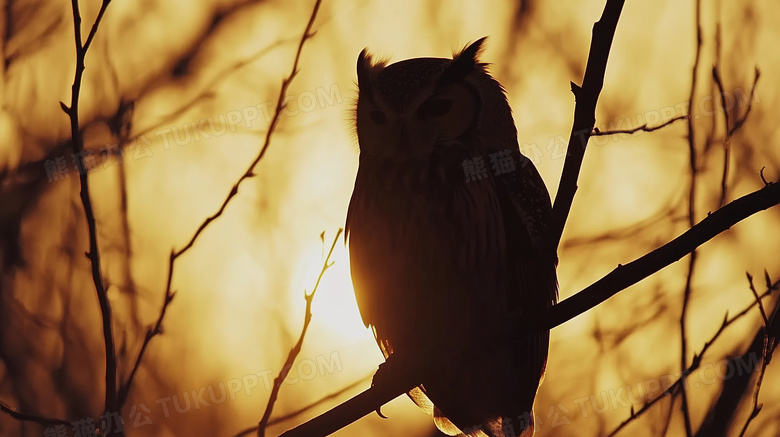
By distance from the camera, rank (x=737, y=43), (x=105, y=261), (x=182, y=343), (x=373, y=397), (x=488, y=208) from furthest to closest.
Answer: (x=737, y=43), (x=182, y=343), (x=105, y=261), (x=488, y=208), (x=373, y=397)

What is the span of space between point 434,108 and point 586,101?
873 millimetres

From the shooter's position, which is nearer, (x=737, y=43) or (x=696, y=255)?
(x=696, y=255)

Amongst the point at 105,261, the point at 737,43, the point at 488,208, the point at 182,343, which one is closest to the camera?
the point at 488,208

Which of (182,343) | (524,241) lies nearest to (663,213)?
(524,241)

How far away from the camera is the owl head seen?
2.46 meters

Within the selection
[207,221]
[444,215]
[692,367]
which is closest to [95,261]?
[207,221]

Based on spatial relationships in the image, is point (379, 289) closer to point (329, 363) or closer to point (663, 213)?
point (329, 363)

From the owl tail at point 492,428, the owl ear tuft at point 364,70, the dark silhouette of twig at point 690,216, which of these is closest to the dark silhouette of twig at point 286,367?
the owl ear tuft at point 364,70

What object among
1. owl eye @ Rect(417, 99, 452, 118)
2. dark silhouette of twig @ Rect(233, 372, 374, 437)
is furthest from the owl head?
dark silhouette of twig @ Rect(233, 372, 374, 437)

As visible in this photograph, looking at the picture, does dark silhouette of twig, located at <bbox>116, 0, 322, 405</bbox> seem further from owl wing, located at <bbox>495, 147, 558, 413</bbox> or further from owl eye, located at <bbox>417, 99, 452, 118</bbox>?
owl wing, located at <bbox>495, 147, 558, 413</bbox>

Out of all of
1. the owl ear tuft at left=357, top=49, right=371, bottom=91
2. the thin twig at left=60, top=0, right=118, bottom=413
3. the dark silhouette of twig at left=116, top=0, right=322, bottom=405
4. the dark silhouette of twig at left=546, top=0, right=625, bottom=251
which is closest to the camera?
the dark silhouette of twig at left=546, top=0, right=625, bottom=251

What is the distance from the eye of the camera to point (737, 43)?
3525mm

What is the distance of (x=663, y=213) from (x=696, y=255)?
2.44ft

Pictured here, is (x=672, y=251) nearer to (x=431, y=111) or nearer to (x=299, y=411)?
(x=431, y=111)
